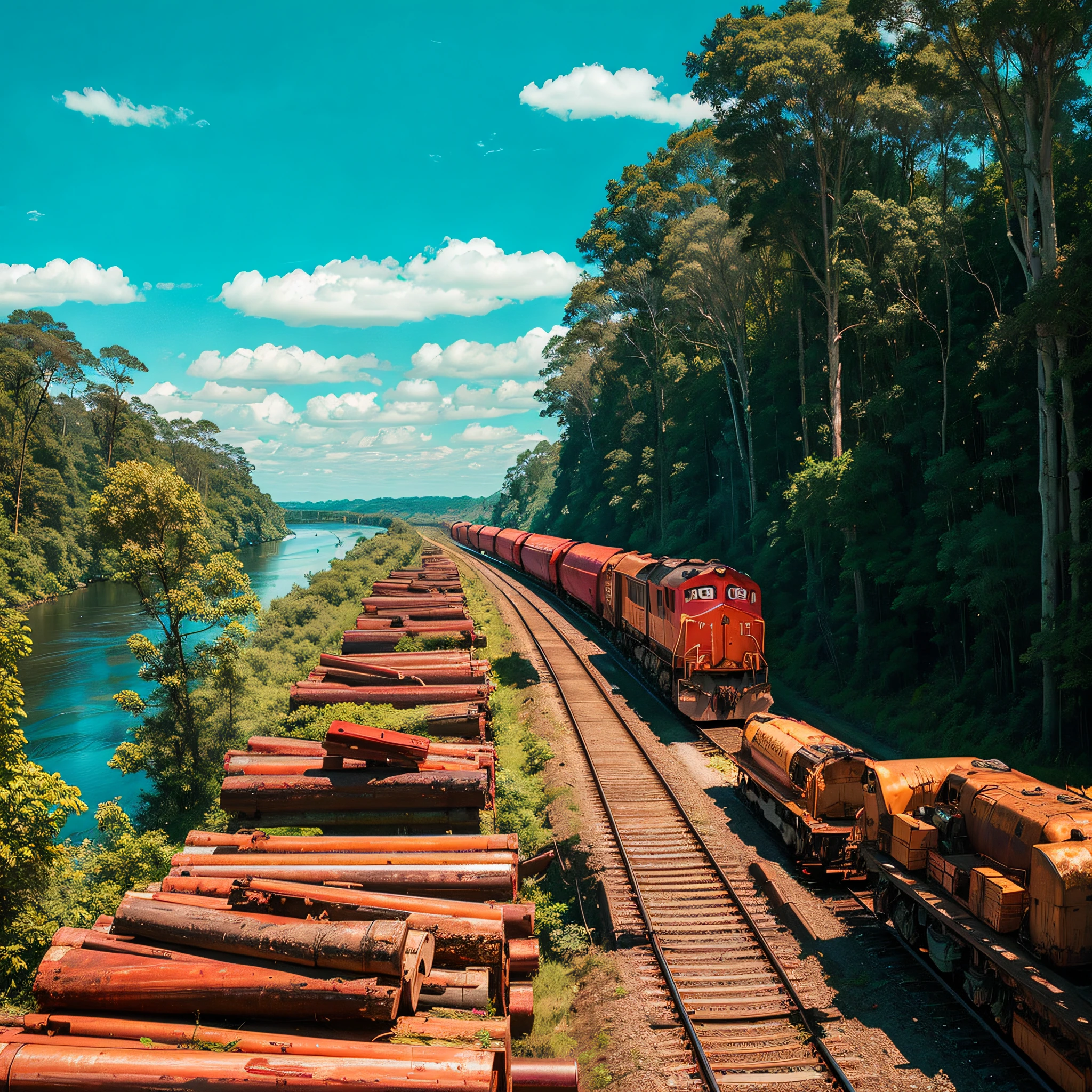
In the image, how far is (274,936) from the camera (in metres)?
6.69

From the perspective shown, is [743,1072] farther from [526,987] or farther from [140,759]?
[140,759]

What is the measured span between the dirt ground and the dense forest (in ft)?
24.8

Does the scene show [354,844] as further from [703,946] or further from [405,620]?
[405,620]

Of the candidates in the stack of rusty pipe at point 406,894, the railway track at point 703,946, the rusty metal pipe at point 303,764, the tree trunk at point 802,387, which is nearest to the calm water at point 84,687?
the rusty metal pipe at point 303,764

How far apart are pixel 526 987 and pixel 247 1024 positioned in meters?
3.76

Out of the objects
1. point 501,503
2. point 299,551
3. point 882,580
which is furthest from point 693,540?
point 299,551

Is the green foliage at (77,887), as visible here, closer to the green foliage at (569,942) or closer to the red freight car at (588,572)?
the green foliage at (569,942)

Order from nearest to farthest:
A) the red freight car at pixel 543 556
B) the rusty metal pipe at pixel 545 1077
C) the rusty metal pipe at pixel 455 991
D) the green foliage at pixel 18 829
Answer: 1. the rusty metal pipe at pixel 455 991
2. the rusty metal pipe at pixel 545 1077
3. the green foliage at pixel 18 829
4. the red freight car at pixel 543 556

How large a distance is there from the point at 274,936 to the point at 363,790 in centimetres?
517

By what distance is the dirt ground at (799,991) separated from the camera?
8.99 metres

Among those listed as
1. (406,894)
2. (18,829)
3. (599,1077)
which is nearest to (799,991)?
(599,1077)

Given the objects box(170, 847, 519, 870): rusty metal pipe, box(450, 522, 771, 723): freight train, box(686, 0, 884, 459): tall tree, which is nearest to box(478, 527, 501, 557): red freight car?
box(686, 0, 884, 459): tall tree

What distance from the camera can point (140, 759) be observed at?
21.9m

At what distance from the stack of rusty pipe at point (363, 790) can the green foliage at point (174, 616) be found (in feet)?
34.8
